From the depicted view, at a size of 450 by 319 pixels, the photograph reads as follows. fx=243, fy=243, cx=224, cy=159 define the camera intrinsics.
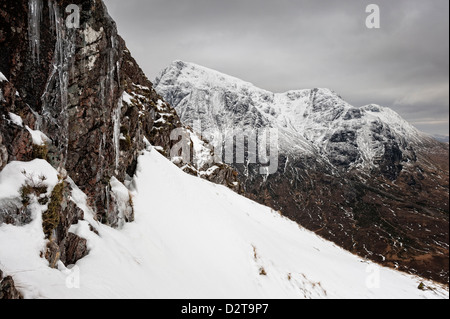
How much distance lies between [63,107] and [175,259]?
9.54m

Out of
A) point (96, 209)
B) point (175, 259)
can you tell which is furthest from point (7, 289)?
point (175, 259)

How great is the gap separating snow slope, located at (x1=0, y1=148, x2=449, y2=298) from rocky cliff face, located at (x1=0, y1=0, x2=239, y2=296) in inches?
20.5

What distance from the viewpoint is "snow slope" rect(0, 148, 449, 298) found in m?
7.25

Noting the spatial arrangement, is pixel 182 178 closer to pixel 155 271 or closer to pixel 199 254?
pixel 199 254

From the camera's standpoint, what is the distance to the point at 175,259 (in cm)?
1304

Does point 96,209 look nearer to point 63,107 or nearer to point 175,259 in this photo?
point 175,259

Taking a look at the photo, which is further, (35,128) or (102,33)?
(102,33)

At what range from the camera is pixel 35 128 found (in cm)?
1027

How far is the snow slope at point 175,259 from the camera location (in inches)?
285

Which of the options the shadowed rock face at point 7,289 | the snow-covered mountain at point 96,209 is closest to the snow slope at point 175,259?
the snow-covered mountain at point 96,209

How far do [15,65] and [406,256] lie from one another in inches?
8541

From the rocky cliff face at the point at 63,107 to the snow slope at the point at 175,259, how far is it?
0.52 m
